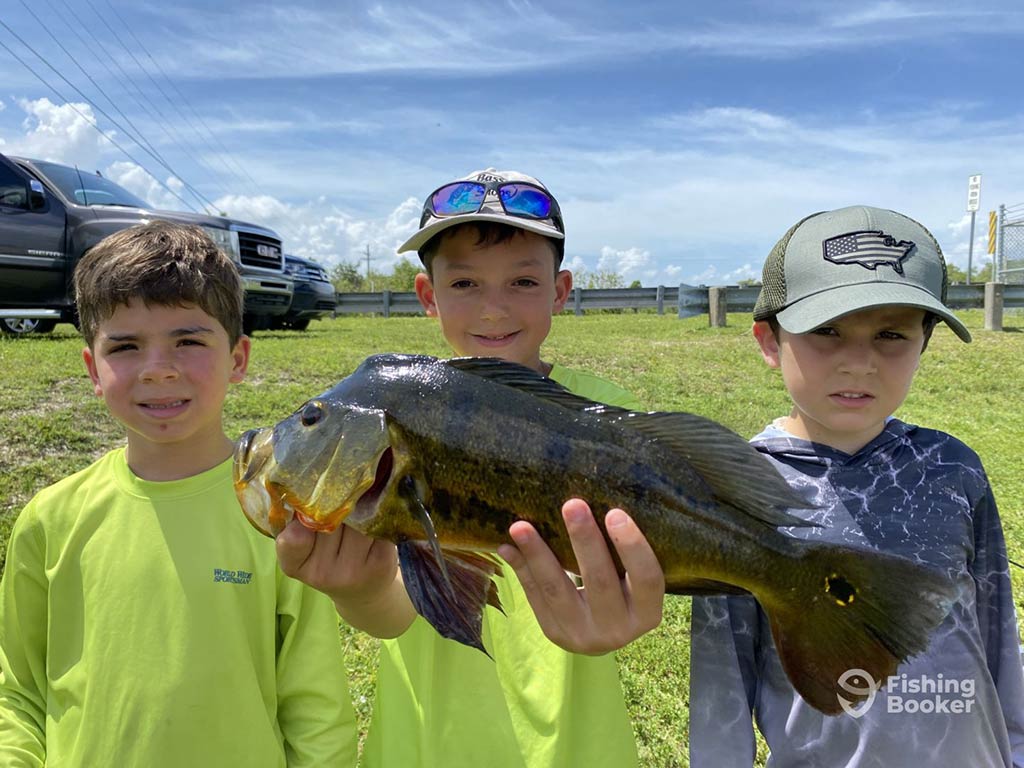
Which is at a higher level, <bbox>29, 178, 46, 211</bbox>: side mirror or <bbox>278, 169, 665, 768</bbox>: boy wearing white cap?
<bbox>29, 178, 46, 211</bbox>: side mirror

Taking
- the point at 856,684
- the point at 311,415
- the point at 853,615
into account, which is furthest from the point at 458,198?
the point at 856,684

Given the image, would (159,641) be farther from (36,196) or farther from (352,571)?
(36,196)

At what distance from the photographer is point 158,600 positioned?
2.42m

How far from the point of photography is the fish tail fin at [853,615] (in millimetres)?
1735

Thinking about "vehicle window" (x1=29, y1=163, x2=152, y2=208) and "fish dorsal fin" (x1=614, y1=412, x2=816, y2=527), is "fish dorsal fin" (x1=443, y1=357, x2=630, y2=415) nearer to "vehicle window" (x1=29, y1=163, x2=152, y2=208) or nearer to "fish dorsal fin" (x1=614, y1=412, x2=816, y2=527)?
"fish dorsal fin" (x1=614, y1=412, x2=816, y2=527)

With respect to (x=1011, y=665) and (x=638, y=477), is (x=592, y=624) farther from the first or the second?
(x=1011, y=665)

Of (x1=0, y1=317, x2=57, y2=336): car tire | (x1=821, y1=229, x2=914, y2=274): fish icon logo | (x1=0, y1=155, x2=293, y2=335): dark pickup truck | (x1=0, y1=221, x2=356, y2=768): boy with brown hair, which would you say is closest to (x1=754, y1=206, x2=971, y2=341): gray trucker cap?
(x1=821, y1=229, x2=914, y2=274): fish icon logo

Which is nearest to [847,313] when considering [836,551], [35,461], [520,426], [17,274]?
[836,551]

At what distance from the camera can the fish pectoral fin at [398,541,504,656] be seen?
5.81 ft

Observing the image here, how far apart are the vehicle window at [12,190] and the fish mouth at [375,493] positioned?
11269mm

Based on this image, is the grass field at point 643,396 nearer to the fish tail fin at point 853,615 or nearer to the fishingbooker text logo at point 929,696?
the fishingbooker text logo at point 929,696

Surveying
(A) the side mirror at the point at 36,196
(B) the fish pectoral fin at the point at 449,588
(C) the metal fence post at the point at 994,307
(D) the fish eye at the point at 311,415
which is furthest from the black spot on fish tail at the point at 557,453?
(C) the metal fence post at the point at 994,307

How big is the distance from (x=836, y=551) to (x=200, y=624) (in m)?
1.97

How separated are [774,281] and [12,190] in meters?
11.6
